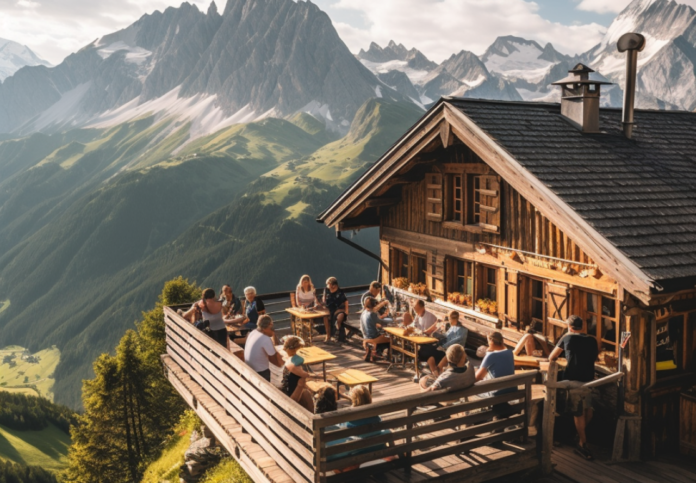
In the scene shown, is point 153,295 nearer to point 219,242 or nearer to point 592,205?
point 219,242

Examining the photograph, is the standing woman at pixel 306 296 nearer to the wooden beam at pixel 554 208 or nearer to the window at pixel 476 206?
the window at pixel 476 206

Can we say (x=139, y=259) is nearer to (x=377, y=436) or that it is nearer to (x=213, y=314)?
(x=213, y=314)

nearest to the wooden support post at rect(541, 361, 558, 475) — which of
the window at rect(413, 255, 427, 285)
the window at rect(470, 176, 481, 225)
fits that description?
the window at rect(470, 176, 481, 225)

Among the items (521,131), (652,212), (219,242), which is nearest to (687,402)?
(652,212)

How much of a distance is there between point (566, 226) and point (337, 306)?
7.36m

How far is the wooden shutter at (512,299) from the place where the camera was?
42.4 feet

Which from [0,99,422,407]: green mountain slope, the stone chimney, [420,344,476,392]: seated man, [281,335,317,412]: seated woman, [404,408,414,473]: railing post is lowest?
[0,99,422,407]: green mountain slope

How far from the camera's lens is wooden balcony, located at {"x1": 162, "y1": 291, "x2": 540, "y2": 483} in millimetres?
7723

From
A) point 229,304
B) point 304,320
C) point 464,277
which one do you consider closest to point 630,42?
point 464,277

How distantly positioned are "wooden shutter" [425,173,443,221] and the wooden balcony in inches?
228

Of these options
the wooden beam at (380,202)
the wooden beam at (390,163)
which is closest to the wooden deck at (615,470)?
the wooden beam at (390,163)

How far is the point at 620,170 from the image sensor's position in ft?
38.7

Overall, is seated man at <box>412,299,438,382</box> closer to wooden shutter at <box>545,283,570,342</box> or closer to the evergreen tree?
wooden shutter at <box>545,283,570,342</box>

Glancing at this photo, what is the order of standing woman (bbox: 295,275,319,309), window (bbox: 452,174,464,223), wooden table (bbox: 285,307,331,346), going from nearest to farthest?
1. window (bbox: 452,174,464,223)
2. wooden table (bbox: 285,307,331,346)
3. standing woman (bbox: 295,275,319,309)
